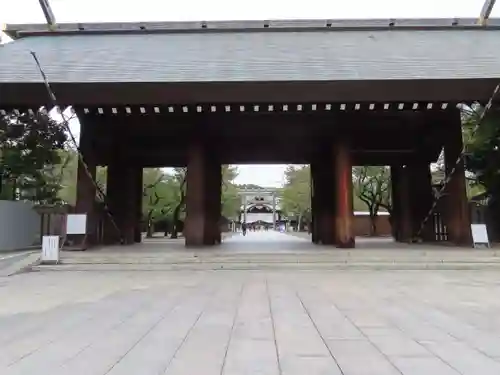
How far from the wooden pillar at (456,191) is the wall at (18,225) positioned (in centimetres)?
1624

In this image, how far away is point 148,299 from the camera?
7164 mm

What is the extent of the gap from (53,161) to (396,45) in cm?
1496

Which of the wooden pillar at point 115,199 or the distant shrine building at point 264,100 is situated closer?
the distant shrine building at point 264,100

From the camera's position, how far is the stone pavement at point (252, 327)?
371cm

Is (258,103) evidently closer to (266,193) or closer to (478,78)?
(478,78)

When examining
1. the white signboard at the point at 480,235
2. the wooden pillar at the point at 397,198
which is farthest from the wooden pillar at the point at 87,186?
the wooden pillar at the point at 397,198

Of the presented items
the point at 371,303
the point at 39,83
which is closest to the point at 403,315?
the point at 371,303

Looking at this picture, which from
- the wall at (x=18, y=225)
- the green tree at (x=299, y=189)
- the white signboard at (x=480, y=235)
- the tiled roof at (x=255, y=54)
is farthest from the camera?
the green tree at (x=299, y=189)

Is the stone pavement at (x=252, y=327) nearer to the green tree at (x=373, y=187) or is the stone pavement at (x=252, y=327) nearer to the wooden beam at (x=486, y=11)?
the wooden beam at (x=486, y=11)

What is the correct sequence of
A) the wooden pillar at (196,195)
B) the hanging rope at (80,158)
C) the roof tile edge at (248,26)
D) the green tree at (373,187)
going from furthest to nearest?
the green tree at (373,187) < the roof tile edge at (248,26) < the wooden pillar at (196,195) < the hanging rope at (80,158)

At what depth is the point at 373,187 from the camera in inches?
1331

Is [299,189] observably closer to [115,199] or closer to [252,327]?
[115,199]

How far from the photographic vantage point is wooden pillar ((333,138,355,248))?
15102mm

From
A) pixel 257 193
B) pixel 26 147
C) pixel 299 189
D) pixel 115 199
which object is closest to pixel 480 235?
pixel 115 199
